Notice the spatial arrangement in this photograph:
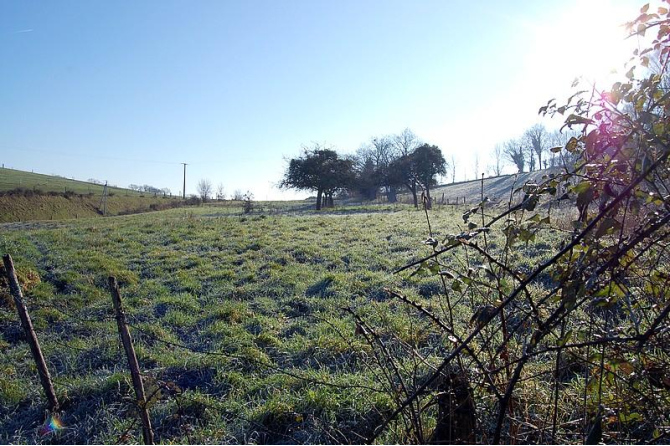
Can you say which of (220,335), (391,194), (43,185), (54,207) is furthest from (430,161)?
(43,185)

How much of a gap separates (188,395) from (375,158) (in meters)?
53.5

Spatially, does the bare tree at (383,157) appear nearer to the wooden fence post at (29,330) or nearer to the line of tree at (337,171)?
the line of tree at (337,171)

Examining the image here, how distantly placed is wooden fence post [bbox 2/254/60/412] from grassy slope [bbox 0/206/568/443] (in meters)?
0.23

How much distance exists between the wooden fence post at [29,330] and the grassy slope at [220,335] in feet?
0.76

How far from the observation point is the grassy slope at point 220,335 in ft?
10.9

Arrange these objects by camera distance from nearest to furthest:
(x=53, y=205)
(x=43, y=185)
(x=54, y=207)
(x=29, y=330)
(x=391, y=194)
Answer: (x=29, y=330)
(x=54, y=207)
(x=53, y=205)
(x=391, y=194)
(x=43, y=185)

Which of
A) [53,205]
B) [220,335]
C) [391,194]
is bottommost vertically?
[220,335]

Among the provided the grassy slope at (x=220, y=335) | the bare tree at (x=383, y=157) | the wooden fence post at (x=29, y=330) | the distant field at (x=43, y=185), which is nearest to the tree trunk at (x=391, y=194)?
the bare tree at (x=383, y=157)

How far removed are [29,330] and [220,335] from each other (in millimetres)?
2203

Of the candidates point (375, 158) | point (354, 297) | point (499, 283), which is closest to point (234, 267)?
point (354, 297)

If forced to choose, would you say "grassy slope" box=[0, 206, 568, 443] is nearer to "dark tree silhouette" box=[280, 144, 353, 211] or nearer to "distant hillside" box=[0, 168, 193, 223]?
"dark tree silhouette" box=[280, 144, 353, 211]

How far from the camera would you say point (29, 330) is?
3545 millimetres

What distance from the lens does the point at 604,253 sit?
4.47 feet

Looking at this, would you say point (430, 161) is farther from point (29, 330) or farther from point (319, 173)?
point (29, 330)
